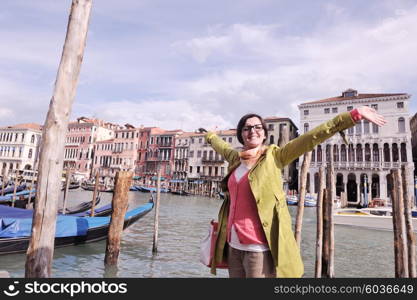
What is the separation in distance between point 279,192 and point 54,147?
1799 millimetres

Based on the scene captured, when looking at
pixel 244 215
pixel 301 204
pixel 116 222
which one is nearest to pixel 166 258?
pixel 116 222

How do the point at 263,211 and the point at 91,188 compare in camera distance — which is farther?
the point at 91,188

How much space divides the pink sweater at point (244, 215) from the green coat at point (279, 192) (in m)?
0.05

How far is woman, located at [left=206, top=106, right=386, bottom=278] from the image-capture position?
5.52 feet

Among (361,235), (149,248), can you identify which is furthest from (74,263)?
(361,235)

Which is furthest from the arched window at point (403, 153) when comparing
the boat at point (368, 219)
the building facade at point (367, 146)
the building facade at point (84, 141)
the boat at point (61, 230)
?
the building facade at point (84, 141)

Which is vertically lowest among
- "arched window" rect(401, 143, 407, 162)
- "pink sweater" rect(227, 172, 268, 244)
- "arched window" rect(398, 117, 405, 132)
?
"pink sweater" rect(227, 172, 268, 244)

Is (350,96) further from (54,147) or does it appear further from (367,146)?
(54,147)

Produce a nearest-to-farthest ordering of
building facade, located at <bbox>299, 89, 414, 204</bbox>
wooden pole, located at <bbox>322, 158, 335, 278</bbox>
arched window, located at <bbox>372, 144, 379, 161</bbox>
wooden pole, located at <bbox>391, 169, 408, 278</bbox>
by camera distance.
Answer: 1. wooden pole, located at <bbox>391, 169, 408, 278</bbox>
2. wooden pole, located at <bbox>322, 158, 335, 278</bbox>
3. building facade, located at <bbox>299, 89, 414, 204</bbox>
4. arched window, located at <bbox>372, 144, 379, 161</bbox>

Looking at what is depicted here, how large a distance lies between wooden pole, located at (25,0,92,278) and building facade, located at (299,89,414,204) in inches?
1136

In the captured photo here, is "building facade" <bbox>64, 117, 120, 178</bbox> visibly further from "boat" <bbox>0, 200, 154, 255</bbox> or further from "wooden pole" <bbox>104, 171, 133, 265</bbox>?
"wooden pole" <bbox>104, 171, 133, 265</bbox>

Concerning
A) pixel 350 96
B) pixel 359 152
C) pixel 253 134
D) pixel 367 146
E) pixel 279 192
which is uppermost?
pixel 350 96

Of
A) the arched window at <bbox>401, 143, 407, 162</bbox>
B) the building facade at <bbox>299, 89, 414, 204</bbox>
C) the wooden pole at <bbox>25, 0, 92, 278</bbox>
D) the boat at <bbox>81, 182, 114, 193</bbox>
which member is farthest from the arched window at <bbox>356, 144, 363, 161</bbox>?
the wooden pole at <bbox>25, 0, 92, 278</bbox>

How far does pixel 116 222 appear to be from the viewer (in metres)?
6.54
